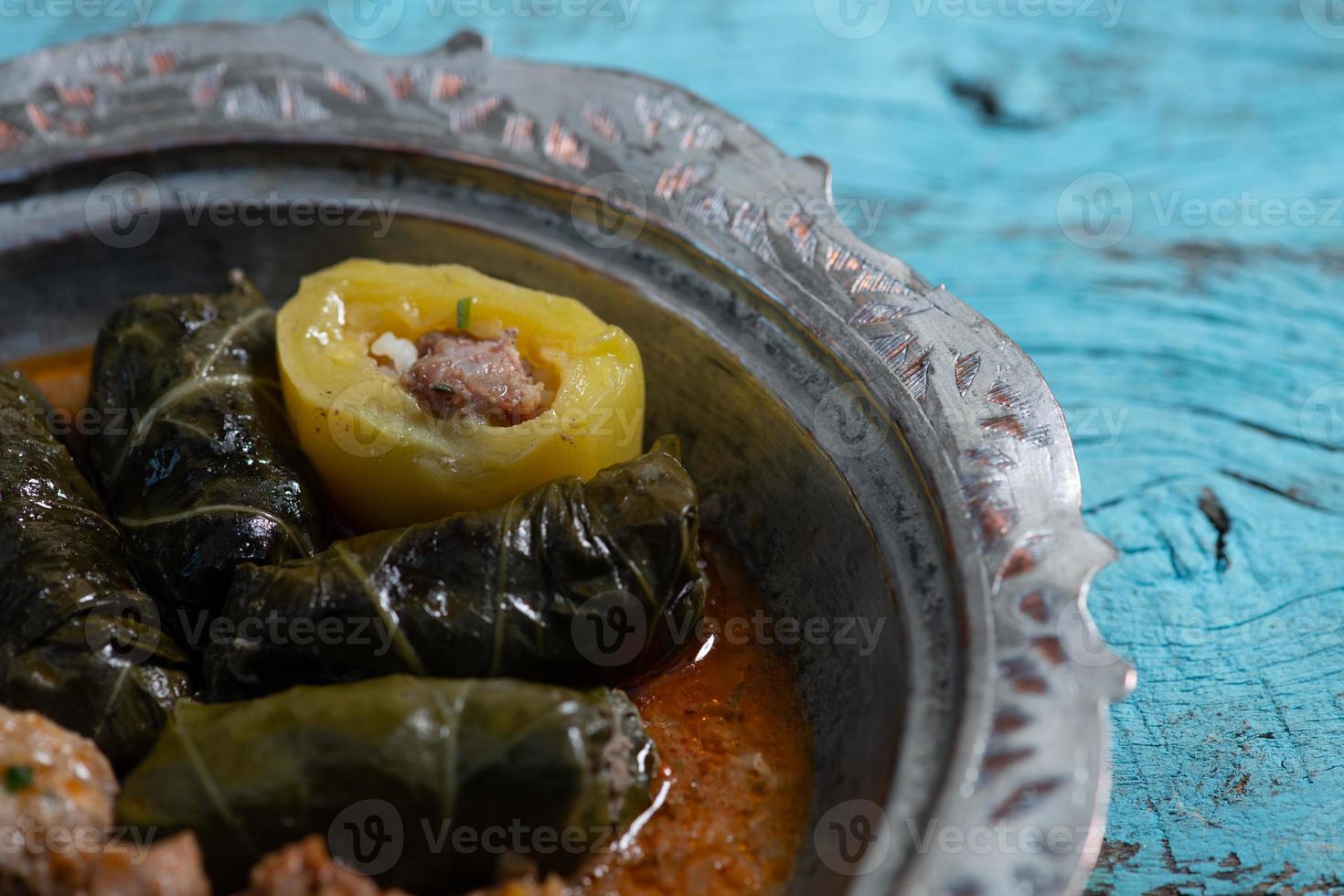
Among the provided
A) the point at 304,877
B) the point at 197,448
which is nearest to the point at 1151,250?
the point at 197,448

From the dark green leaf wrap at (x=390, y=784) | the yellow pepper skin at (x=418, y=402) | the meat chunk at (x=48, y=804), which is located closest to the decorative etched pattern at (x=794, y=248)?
the yellow pepper skin at (x=418, y=402)

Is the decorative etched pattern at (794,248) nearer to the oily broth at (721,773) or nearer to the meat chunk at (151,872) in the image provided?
the oily broth at (721,773)

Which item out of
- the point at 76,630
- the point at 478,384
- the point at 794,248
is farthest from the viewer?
the point at 794,248

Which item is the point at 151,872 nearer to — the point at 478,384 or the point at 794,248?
A: the point at 478,384

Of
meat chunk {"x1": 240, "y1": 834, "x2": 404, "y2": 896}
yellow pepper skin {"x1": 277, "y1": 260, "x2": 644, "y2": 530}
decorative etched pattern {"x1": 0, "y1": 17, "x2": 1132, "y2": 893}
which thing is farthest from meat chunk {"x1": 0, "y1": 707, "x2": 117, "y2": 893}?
decorative etched pattern {"x1": 0, "y1": 17, "x2": 1132, "y2": 893}

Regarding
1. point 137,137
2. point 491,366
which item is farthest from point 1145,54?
point 137,137

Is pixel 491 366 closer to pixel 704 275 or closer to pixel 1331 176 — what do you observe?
pixel 704 275

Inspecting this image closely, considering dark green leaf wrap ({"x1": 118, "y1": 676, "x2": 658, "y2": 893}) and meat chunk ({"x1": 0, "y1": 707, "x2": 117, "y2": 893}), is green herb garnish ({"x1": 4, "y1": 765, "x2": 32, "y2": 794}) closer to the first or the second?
meat chunk ({"x1": 0, "y1": 707, "x2": 117, "y2": 893})
